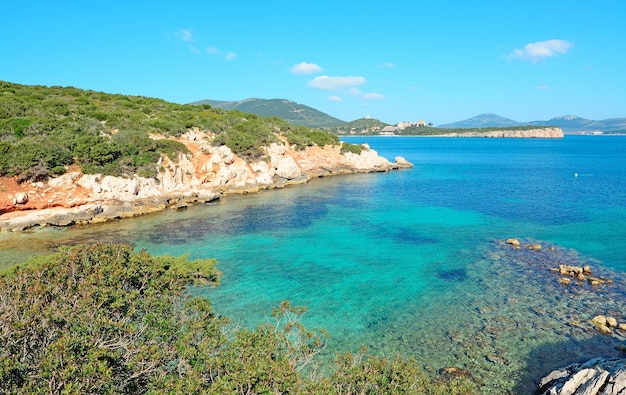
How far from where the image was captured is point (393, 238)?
1145 inches

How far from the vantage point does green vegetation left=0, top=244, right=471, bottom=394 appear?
6.75m

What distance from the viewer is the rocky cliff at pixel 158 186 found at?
105 feet

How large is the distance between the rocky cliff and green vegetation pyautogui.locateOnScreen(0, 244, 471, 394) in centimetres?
2476

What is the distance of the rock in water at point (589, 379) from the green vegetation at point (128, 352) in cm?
402

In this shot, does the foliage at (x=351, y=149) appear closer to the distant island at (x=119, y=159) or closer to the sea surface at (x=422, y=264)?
the distant island at (x=119, y=159)

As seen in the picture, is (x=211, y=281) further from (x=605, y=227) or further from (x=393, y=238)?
(x=605, y=227)

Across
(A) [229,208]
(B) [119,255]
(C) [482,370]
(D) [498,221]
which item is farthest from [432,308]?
(A) [229,208]

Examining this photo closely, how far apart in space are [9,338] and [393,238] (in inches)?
985

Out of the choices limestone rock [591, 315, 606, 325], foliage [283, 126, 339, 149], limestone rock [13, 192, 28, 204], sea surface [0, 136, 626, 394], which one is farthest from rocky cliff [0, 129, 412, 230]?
limestone rock [591, 315, 606, 325]

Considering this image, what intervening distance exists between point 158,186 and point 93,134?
30.3ft

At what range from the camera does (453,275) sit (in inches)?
855

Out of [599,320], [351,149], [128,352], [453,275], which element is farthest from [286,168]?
[128,352]

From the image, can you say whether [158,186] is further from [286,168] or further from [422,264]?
[422,264]

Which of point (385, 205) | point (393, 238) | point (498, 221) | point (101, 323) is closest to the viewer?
point (101, 323)
